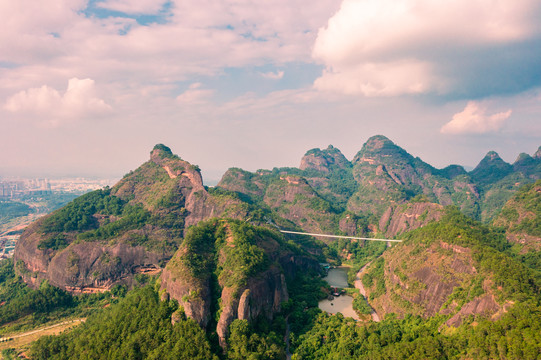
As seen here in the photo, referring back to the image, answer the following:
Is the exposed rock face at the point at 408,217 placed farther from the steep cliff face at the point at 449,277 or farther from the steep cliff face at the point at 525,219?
the steep cliff face at the point at 525,219

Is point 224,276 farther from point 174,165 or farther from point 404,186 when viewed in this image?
point 404,186

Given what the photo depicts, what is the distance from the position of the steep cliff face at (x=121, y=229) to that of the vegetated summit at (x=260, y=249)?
0.29 metres

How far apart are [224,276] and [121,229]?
43.8 m

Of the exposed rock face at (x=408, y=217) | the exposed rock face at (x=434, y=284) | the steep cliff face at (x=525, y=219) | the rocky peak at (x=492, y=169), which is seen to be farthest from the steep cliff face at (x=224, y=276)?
the rocky peak at (x=492, y=169)

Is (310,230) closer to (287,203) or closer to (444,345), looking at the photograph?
(287,203)

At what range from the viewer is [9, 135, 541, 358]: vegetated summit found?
50.1m

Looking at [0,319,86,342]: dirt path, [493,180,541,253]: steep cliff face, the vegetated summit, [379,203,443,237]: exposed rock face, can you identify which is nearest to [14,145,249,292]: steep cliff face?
the vegetated summit

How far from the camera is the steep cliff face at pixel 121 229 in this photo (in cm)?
7562

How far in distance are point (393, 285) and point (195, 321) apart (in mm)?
41771

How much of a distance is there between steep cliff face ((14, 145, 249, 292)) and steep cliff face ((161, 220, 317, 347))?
24089 mm

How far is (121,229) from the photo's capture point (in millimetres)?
84562

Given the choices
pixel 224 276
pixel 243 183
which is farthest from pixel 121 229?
pixel 243 183

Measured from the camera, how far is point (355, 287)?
78.9 m

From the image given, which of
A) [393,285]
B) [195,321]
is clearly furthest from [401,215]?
Result: [195,321]
